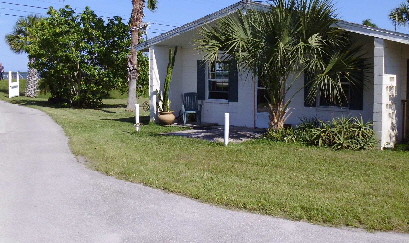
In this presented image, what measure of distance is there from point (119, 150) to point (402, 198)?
642cm

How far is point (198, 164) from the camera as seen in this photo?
9.58m

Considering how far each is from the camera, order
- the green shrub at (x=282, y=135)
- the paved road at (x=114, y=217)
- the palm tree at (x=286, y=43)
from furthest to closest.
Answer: the green shrub at (x=282, y=135) < the palm tree at (x=286, y=43) < the paved road at (x=114, y=217)

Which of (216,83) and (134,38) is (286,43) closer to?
(216,83)

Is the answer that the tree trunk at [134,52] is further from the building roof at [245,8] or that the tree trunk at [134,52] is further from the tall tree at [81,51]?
the building roof at [245,8]

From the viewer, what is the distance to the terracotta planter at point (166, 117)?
53.8 feet

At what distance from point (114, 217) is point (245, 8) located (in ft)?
26.8

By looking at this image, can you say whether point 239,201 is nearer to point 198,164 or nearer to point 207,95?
point 198,164

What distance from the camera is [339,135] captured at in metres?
11.4

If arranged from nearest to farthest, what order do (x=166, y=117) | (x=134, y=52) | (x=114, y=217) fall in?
1. (x=114, y=217)
2. (x=166, y=117)
3. (x=134, y=52)

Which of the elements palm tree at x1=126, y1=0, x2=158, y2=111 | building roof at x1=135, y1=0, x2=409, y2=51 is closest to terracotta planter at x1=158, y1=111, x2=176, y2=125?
building roof at x1=135, y1=0, x2=409, y2=51

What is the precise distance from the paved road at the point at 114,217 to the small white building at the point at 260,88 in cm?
620

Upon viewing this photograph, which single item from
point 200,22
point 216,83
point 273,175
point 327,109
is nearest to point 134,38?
point 216,83

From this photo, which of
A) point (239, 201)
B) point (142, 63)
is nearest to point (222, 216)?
point (239, 201)

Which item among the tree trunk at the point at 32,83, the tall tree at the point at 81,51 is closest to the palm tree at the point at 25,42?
the tree trunk at the point at 32,83
